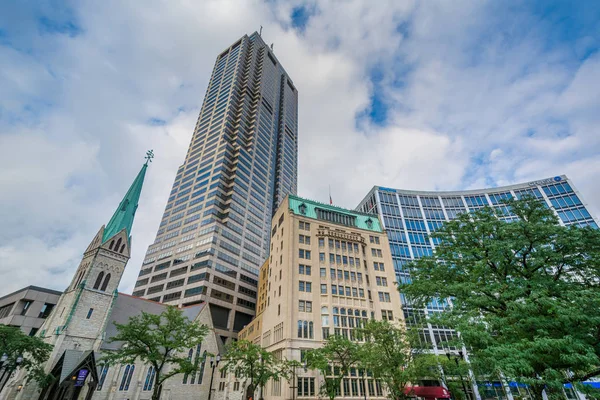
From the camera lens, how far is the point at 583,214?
2549 inches

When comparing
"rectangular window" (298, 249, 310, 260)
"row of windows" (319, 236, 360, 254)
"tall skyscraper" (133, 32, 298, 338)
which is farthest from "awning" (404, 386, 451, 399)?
"tall skyscraper" (133, 32, 298, 338)

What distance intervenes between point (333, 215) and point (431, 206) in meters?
35.5

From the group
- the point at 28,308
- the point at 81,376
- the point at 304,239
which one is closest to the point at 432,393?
the point at 304,239

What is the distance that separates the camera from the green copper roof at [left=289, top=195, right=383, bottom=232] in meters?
53.7

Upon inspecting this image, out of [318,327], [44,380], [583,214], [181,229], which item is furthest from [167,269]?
[583,214]

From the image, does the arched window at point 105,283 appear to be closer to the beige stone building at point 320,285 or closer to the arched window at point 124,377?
the arched window at point 124,377

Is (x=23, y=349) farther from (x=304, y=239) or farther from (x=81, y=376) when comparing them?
(x=304, y=239)

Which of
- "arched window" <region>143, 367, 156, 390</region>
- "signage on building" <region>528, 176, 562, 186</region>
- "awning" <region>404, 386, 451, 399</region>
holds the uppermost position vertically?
"signage on building" <region>528, 176, 562, 186</region>

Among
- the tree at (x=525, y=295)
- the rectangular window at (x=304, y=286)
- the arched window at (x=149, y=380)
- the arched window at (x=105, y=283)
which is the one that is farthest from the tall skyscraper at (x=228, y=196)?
the tree at (x=525, y=295)

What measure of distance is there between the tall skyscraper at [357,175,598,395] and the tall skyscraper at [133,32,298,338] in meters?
39.6

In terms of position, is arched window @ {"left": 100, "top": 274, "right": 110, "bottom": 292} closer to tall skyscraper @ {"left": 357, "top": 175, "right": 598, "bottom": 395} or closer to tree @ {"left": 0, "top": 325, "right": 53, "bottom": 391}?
tree @ {"left": 0, "top": 325, "right": 53, "bottom": 391}

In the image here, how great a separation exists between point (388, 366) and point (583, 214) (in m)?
70.4

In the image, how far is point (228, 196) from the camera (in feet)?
296

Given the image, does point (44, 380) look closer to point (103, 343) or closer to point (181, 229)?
point (103, 343)
